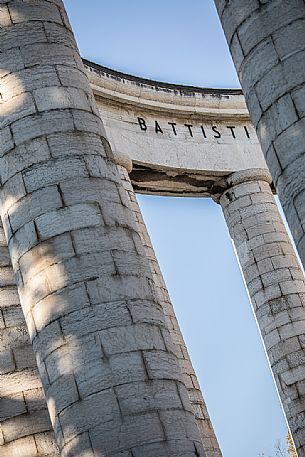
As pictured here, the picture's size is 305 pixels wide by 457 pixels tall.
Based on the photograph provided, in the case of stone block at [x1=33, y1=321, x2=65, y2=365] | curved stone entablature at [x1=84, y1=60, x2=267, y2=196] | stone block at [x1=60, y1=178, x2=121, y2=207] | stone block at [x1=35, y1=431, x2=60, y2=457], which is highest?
curved stone entablature at [x1=84, y1=60, x2=267, y2=196]

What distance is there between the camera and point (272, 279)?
28156mm

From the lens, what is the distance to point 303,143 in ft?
38.8

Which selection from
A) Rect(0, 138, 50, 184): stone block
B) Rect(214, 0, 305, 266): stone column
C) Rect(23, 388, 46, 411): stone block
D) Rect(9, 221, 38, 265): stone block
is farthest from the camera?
Rect(23, 388, 46, 411): stone block

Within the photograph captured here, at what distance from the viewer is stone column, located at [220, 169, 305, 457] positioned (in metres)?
26.5

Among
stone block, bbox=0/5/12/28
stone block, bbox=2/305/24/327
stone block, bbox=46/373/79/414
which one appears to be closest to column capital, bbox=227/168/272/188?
stone block, bbox=2/305/24/327

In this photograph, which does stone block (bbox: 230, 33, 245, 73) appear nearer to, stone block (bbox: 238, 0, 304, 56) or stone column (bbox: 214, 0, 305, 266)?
stone column (bbox: 214, 0, 305, 266)

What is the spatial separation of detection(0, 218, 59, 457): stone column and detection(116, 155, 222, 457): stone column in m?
4.04

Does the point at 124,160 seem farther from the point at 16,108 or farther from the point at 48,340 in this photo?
the point at 48,340

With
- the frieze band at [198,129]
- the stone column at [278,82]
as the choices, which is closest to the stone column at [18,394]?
the stone column at [278,82]

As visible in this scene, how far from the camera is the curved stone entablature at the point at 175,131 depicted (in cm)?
2915

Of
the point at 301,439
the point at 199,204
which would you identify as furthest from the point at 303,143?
the point at 199,204

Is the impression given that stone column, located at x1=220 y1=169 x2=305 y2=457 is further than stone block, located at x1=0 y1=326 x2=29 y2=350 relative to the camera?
Yes

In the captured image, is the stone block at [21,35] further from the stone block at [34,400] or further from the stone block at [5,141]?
the stone block at [34,400]

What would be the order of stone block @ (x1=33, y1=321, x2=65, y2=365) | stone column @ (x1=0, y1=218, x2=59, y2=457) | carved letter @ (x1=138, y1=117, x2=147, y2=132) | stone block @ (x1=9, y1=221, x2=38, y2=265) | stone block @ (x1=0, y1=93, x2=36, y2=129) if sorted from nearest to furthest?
stone block @ (x1=33, y1=321, x2=65, y2=365) < stone block @ (x1=9, y1=221, x2=38, y2=265) < stone block @ (x1=0, y1=93, x2=36, y2=129) < stone column @ (x1=0, y1=218, x2=59, y2=457) < carved letter @ (x1=138, y1=117, x2=147, y2=132)
